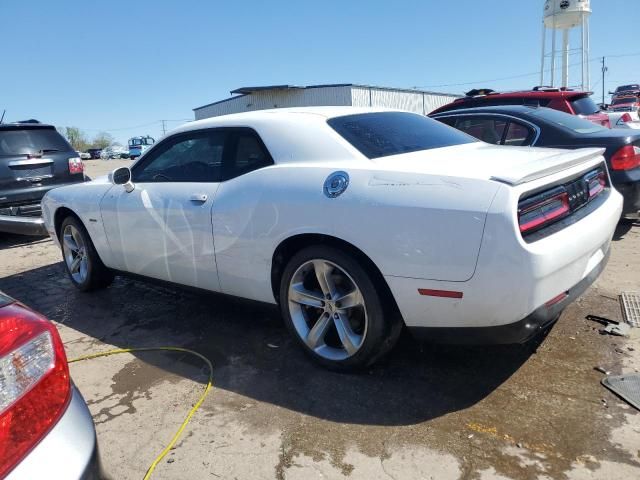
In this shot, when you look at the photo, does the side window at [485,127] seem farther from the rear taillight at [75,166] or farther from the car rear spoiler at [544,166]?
the rear taillight at [75,166]

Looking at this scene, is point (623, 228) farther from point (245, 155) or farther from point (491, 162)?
point (245, 155)

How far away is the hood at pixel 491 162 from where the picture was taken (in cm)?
237

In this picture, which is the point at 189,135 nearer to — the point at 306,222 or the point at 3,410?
the point at 306,222

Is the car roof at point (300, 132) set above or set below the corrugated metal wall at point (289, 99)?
below

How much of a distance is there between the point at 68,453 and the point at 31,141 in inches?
280

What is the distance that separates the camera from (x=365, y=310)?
2.72 meters

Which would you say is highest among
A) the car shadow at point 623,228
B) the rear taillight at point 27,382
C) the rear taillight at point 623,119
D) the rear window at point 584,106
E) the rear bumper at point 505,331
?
the rear window at point 584,106

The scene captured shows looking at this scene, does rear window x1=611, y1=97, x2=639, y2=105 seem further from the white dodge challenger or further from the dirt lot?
the white dodge challenger

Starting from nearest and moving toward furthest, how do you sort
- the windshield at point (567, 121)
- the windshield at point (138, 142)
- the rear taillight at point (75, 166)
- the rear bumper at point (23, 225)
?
the windshield at point (567, 121) → the rear bumper at point (23, 225) → the rear taillight at point (75, 166) → the windshield at point (138, 142)

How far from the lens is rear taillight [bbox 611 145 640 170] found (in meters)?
4.91

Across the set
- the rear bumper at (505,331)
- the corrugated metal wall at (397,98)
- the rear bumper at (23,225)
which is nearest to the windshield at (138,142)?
the corrugated metal wall at (397,98)

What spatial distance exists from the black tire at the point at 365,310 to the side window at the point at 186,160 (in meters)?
0.96

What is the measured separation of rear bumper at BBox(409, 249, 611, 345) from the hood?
2.07 ft

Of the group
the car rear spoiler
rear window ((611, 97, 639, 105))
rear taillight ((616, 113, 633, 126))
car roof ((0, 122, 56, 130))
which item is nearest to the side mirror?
the car rear spoiler
